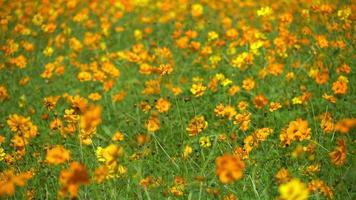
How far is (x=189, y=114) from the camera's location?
3674 millimetres

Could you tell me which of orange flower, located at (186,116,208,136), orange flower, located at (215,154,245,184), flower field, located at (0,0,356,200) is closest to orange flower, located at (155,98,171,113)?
flower field, located at (0,0,356,200)

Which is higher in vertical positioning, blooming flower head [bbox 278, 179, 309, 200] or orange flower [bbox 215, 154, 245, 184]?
orange flower [bbox 215, 154, 245, 184]

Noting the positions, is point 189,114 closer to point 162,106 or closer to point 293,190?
point 162,106

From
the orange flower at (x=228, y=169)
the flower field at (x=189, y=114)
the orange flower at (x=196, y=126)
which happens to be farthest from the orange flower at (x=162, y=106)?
the orange flower at (x=228, y=169)

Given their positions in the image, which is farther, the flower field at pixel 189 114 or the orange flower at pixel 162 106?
the orange flower at pixel 162 106

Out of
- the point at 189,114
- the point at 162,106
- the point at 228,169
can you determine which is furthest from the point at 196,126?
the point at 228,169

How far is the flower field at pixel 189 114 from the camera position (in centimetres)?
246

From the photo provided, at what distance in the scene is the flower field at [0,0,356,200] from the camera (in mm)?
2465

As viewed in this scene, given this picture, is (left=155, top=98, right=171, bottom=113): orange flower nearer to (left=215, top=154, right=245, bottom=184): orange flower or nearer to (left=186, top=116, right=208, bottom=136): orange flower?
(left=186, top=116, right=208, bottom=136): orange flower

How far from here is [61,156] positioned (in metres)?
1.94

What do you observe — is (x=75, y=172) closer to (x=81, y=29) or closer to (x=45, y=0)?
(x=45, y=0)

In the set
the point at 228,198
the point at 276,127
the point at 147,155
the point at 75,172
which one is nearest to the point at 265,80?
the point at 276,127

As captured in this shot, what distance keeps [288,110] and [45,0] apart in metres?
3.39

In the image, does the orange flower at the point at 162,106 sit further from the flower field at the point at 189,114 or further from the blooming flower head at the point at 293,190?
the blooming flower head at the point at 293,190
